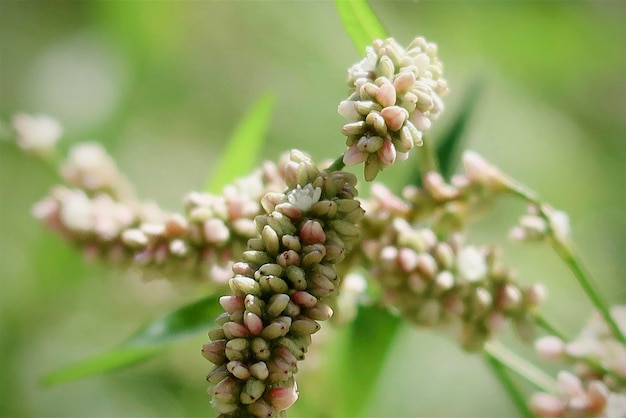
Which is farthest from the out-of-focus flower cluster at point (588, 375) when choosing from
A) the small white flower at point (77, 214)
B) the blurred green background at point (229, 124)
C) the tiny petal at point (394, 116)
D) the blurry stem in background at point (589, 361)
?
the blurred green background at point (229, 124)

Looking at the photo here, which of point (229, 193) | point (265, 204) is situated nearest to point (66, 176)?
point (229, 193)

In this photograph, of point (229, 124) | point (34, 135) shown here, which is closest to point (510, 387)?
point (34, 135)

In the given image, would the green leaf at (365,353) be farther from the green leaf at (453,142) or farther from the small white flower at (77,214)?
the small white flower at (77,214)

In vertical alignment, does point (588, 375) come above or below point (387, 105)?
below

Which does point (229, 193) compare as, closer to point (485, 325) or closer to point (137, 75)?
point (485, 325)

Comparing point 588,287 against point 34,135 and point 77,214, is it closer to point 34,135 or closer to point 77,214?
point 77,214

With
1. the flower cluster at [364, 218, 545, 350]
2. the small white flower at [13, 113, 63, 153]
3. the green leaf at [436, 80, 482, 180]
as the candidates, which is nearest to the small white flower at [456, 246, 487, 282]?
the flower cluster at [364, 218, 545, 350]
